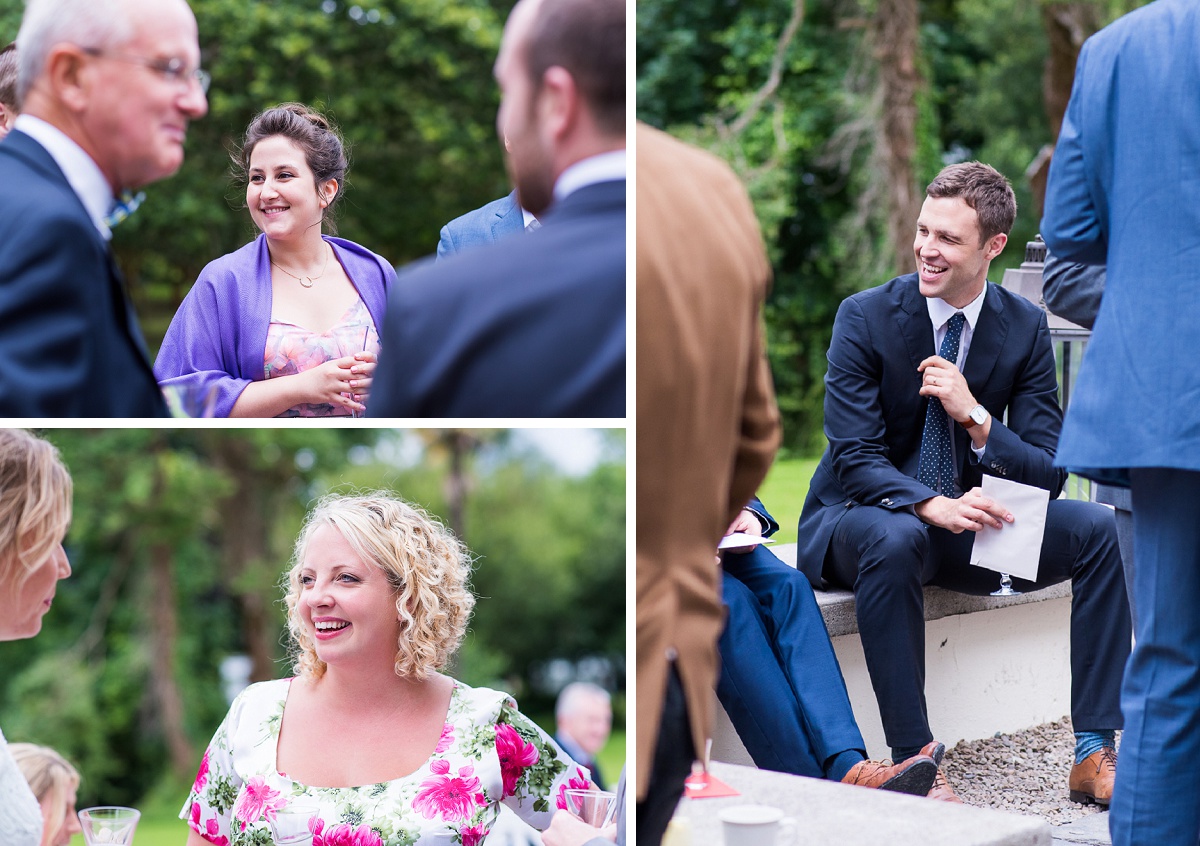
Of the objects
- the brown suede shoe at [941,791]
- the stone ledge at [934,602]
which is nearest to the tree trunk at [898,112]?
the stone ledge at [934,602]

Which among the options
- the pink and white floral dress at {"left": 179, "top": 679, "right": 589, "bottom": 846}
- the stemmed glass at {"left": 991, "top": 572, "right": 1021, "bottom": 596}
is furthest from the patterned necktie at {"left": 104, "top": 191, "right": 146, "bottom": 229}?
the stemmed glass at {"left": 991, "top": 572, "right": 1021, "bottom": 596}

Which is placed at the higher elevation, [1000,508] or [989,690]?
[1000,508]

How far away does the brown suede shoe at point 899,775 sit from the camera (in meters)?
3.31

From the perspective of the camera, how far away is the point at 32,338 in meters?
1.63

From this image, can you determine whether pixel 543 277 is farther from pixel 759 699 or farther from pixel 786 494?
Result: pixel 786 494

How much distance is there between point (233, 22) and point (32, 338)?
13.1 m

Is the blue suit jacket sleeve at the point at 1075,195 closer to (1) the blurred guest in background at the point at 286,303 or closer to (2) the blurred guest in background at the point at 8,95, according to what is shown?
(1) the blurred guest in background at the point at 286,303

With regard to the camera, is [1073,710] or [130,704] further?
[130,704]

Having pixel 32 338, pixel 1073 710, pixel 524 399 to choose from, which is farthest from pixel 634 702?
pixel 1073 710

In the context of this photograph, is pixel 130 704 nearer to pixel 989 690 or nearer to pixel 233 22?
pixel 233 22

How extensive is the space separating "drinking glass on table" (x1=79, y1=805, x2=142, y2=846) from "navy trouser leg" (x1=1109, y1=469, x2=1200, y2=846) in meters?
1.87

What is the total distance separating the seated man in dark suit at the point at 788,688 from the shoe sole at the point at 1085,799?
0.56 meters

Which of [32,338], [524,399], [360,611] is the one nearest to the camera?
[524,399]

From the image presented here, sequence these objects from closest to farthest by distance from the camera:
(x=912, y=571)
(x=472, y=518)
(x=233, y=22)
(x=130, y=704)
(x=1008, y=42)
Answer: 1. (x=912, y=571)
2. (x=233, y=22)
3. (x=1008, y=42)
4. (x=130, y=704)
5. (x=472, y=518)
